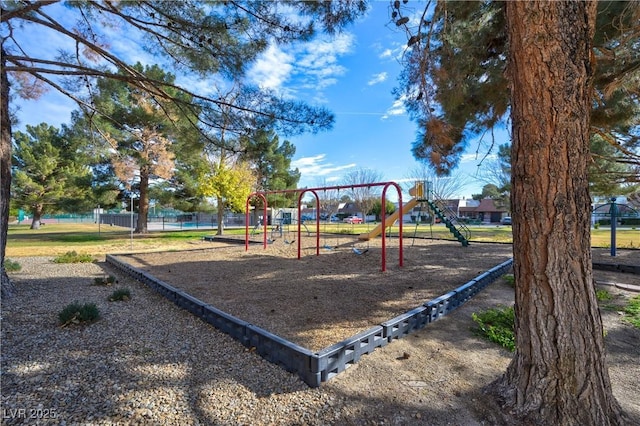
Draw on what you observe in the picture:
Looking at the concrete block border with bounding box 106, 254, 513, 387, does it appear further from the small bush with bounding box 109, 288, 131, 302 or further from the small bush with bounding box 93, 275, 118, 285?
the small bush with bounding box 93, 275, 118, 285

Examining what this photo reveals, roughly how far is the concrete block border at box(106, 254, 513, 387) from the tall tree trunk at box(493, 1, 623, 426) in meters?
1.10

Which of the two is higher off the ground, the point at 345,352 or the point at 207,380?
the point at 345,352

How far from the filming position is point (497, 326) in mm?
3268

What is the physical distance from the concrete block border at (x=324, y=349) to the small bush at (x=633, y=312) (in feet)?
5.43

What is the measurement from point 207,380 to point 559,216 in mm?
2420

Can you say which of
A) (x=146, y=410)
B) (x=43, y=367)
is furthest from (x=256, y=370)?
(x=43, y=367)

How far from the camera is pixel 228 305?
3941 mm

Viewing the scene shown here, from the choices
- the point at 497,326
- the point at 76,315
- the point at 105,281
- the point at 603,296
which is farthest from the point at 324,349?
A: the point at 105,281

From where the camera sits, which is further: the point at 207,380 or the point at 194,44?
the point at 194,44

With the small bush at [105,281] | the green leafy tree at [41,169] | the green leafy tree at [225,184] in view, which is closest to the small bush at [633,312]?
the small bush at [105,281]

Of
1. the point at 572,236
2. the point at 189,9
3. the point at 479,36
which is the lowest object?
the point at 572,236

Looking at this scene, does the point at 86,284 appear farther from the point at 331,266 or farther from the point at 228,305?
the point at 331,266

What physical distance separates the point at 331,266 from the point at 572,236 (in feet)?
17.5

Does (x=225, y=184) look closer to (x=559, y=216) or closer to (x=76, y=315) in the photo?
(x=76, y=315)
